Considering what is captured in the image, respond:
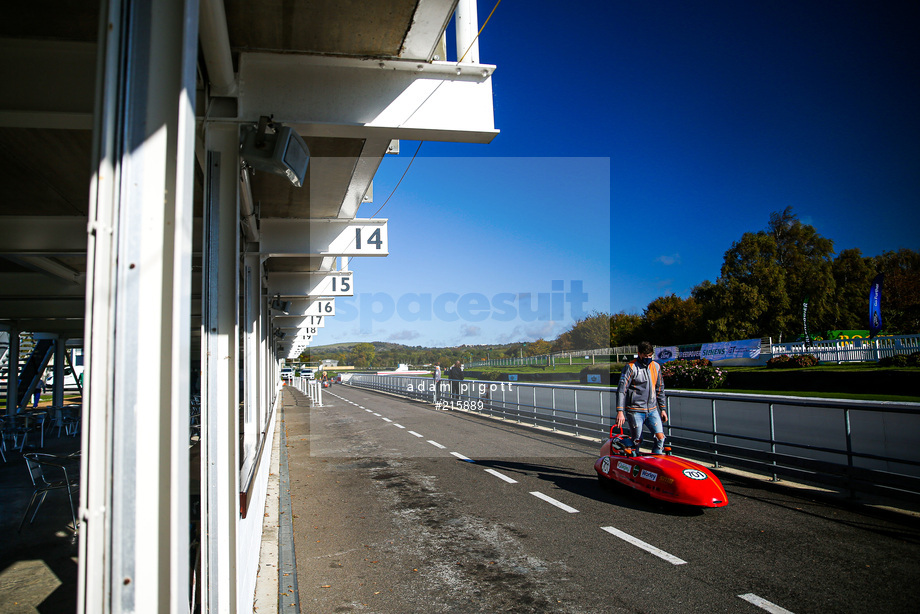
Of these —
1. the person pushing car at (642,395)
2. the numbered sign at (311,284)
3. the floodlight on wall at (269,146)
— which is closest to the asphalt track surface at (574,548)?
the person pushing car at (642,395)

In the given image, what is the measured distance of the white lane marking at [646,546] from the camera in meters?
5.26

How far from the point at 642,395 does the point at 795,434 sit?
3.16 m

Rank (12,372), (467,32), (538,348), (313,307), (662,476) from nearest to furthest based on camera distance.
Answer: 1. (467,32)
2. (662,476)
3. (12,372)
4. (313,307)
5. (538,348)

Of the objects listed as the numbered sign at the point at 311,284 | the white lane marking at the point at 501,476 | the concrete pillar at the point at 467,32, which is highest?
the concrete pillar at the point at 467,32

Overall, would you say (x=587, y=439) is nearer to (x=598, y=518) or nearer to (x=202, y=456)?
(x=598, y=518)

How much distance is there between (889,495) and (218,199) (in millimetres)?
7961

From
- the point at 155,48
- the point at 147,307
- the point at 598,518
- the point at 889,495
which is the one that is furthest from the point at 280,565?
the point at 889,495

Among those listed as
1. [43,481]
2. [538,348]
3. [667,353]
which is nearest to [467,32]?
[43,481]

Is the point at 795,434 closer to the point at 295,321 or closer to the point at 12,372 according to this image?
the point at 12,372

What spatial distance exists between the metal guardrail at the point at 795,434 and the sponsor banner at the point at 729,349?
41399 millimetres

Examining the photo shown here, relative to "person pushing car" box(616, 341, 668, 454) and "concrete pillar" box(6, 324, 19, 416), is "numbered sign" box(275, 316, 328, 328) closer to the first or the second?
"concrete pillar" box(6, 324, 19, 416)

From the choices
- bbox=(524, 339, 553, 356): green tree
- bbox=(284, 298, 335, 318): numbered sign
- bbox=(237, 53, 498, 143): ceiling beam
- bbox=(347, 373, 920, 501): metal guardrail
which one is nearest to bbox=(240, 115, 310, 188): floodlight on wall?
bbox=(237, 53, 498, 143): ceiling beam

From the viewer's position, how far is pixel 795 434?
9.17 metres

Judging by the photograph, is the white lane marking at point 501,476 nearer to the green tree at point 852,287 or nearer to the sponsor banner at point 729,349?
the sponsor banner at point 729,349
